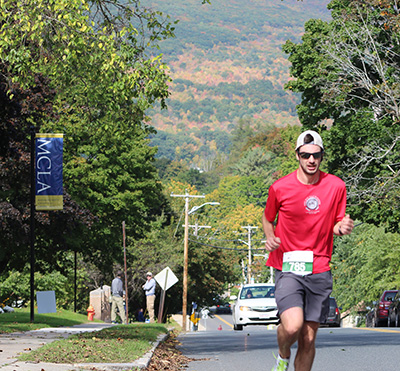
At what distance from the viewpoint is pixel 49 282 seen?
45.3 m

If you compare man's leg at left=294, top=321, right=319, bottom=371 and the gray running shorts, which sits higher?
the gray running shorts

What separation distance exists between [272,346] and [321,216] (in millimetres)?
9468

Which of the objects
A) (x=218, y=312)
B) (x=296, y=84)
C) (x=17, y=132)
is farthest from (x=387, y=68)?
(x=218, y=312)

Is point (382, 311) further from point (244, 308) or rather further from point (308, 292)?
point (308, 292)

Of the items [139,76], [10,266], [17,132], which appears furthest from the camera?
[10,266]

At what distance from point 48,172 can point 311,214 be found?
54.2ft

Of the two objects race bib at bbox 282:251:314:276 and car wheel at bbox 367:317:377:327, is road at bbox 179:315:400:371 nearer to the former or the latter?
race bib at bbox 282:251:314:276

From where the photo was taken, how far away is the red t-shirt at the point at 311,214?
702 cm

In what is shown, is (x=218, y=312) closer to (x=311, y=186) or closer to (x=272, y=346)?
(x=272, y=346)

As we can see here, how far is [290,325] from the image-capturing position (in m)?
6.90

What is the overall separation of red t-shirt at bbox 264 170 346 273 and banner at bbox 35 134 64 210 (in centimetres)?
1615

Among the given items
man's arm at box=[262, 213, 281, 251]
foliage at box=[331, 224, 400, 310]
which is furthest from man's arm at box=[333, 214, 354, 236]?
foliage at box=[331, 224, 400, 310]

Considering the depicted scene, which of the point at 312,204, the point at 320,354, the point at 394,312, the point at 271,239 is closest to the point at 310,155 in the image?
the point at 312,204

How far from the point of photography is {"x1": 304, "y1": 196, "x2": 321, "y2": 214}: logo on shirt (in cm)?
702
